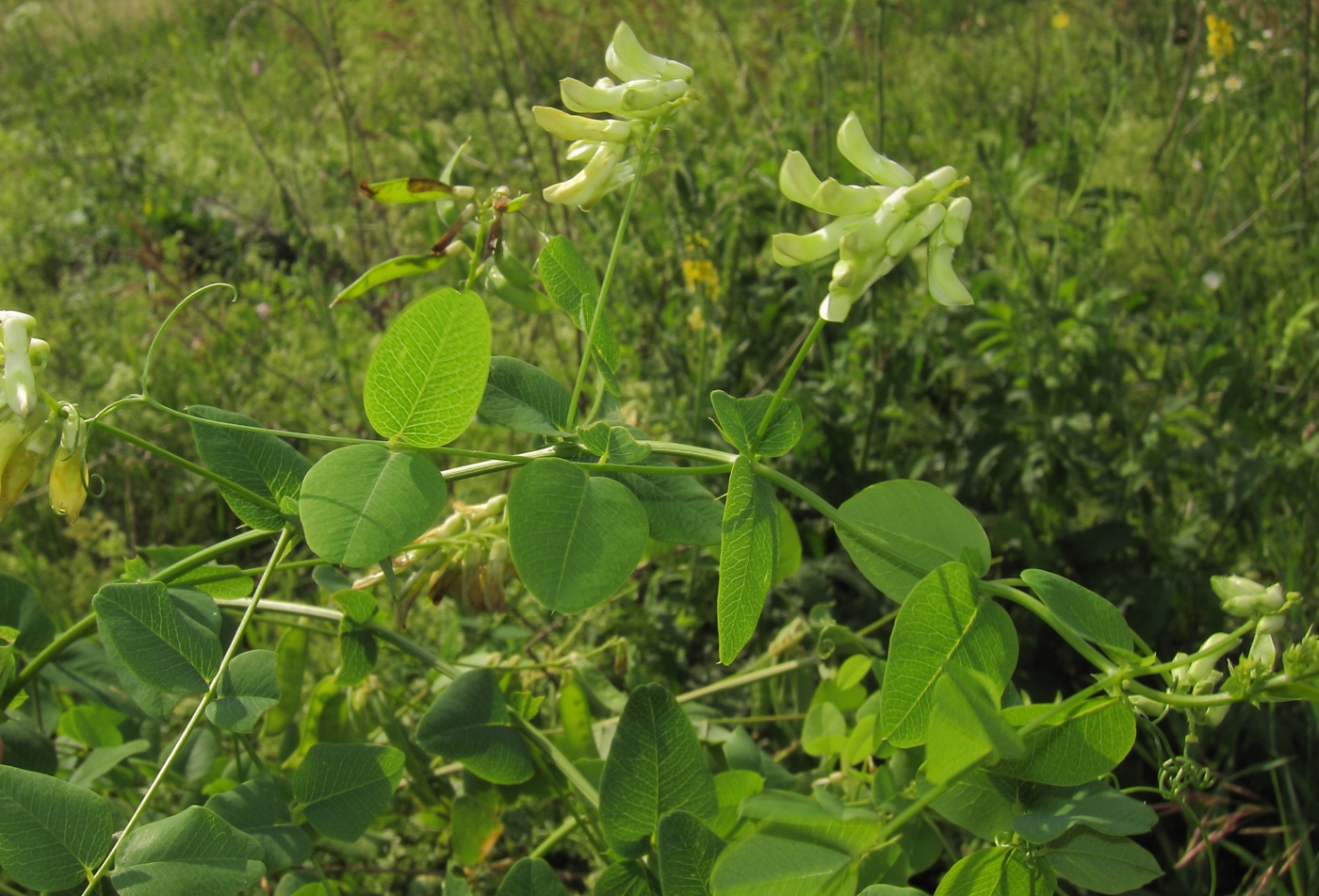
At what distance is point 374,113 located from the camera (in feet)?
12.9

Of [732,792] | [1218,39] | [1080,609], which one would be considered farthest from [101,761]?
[1218,39]

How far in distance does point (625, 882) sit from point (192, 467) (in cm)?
34

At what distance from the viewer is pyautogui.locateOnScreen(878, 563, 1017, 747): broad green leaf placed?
1.52ft

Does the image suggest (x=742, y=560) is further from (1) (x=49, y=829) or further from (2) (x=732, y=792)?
(1) (x=49, y=829)

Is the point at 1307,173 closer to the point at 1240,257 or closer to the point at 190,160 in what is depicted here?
the point at 1240,257

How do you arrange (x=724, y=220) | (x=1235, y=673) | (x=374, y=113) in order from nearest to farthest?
1. (x=1235, y=673)
2. (x=724, y=220)
3. (x=374, y=113)

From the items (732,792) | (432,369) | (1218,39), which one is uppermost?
(432,369)

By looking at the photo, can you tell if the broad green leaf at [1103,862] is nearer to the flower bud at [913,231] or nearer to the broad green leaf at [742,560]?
the broad green leaf at [742,560]

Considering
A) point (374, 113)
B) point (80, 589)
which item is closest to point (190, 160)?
point (374, 113)

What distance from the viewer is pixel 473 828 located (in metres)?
0.82

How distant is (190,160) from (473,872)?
149 inches

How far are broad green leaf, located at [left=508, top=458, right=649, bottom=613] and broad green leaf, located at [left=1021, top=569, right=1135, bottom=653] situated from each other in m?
0.19

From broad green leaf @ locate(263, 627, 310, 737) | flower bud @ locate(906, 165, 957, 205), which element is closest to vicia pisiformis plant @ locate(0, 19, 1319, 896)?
flower bud @ locate(906, 165, 957, 205)

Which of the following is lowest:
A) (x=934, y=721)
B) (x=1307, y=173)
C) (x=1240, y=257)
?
(x=1240, y=257)
